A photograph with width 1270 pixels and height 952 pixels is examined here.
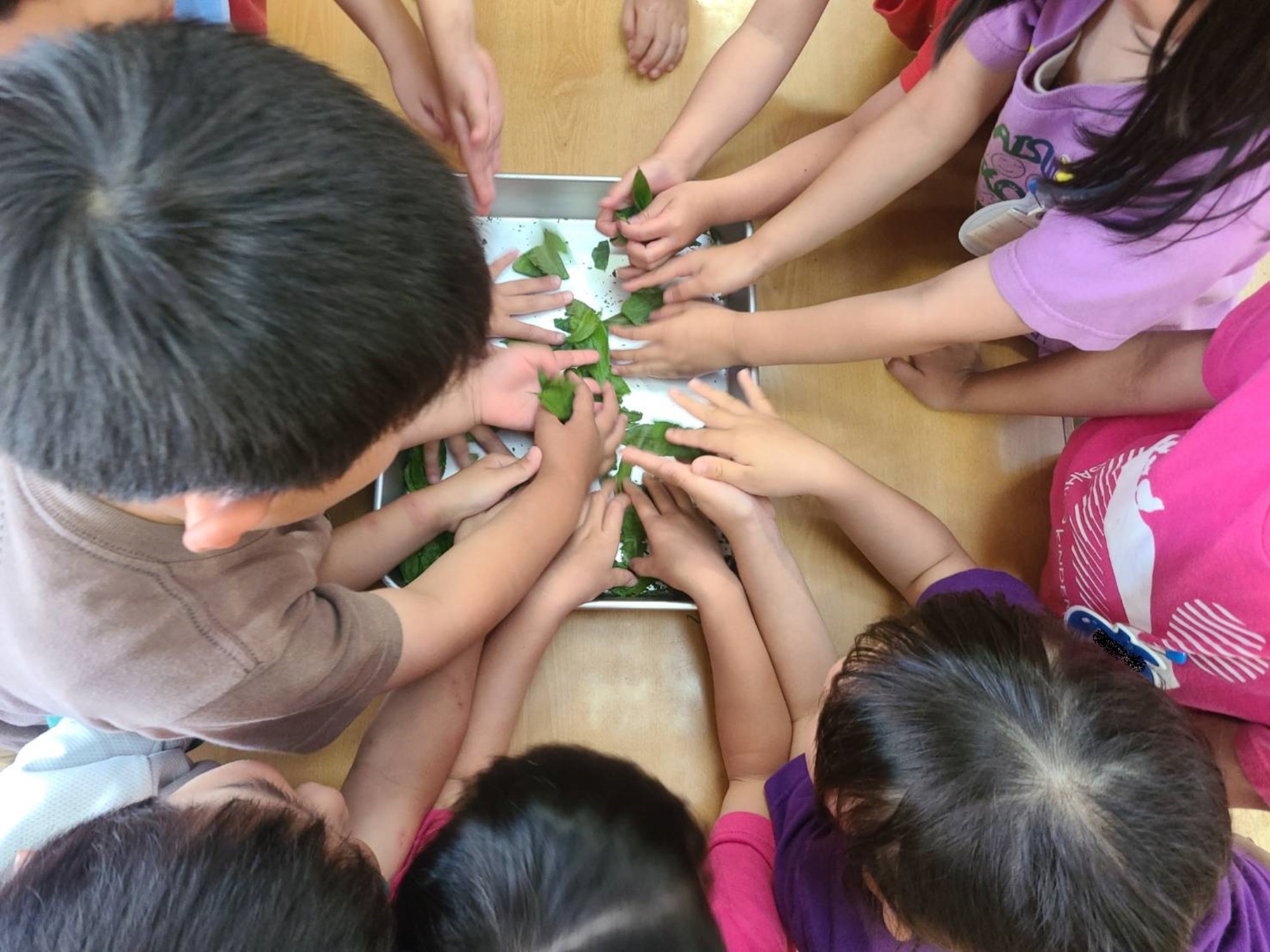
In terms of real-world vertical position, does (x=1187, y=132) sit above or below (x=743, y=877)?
above

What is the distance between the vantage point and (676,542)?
0.76 metres

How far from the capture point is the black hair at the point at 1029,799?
0.42 m

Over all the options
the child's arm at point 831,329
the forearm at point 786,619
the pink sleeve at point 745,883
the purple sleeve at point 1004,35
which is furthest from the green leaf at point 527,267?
the pink sleeve at point 745,883

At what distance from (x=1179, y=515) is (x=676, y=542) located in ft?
1.33

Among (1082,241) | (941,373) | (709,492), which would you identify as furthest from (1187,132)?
(709,492)

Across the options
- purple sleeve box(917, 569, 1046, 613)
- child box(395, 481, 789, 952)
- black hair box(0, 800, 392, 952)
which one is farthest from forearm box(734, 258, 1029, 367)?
black hair box(0, 800, 392, 952)

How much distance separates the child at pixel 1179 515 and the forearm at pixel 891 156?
0.76ft

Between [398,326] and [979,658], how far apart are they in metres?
0.38

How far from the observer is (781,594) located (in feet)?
2.44

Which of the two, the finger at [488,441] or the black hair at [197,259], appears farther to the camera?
the finger at [488,441]

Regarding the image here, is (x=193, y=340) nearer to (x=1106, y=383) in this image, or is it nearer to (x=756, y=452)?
(x=756, y=452)

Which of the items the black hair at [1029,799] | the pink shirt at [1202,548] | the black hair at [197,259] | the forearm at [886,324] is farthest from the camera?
the forearm at [886,324]

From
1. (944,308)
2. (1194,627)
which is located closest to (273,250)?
(944,308)

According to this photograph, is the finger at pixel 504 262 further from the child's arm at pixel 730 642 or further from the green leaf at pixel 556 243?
the child's arm at pixel 730 642
